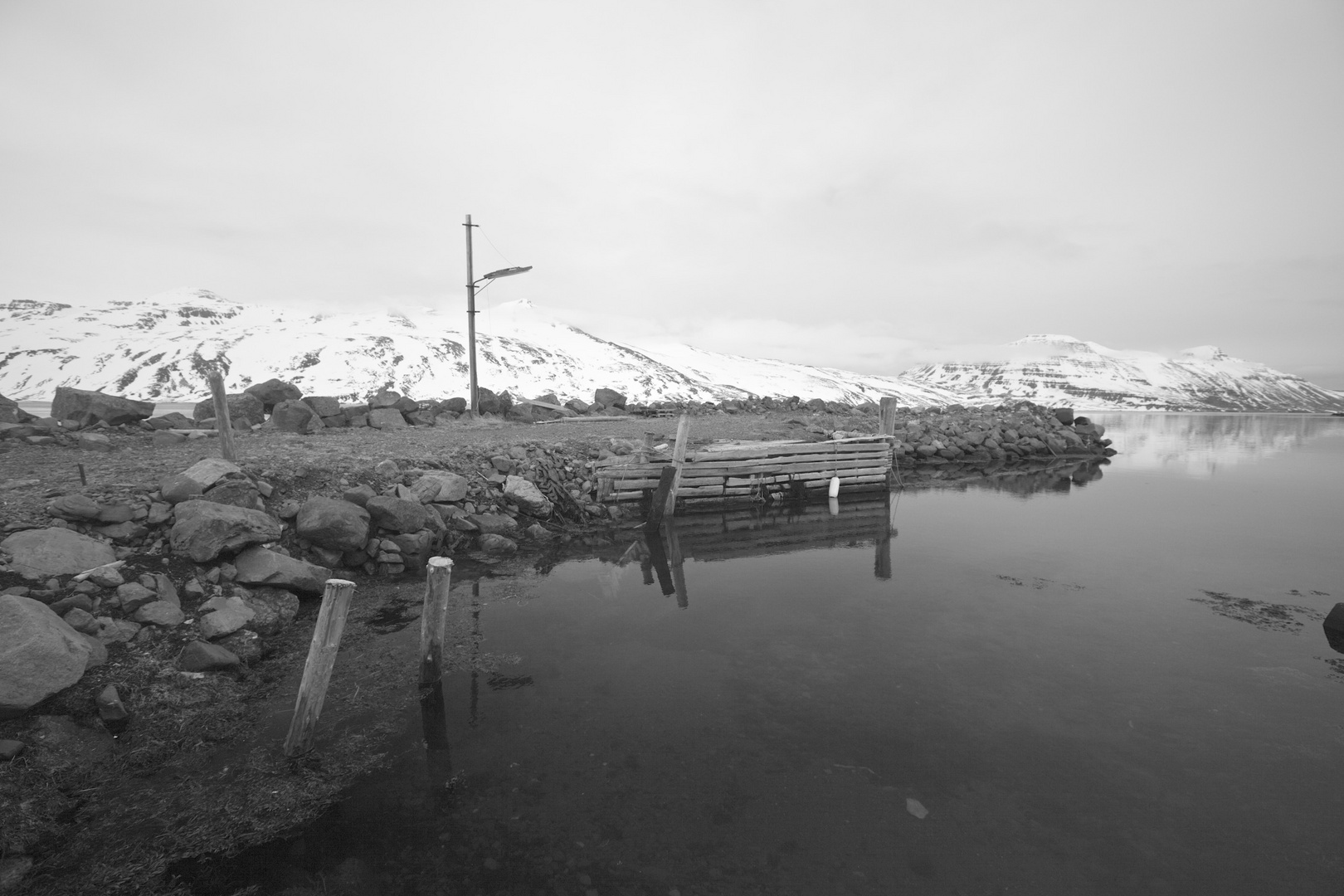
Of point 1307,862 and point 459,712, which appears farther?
point 459,712

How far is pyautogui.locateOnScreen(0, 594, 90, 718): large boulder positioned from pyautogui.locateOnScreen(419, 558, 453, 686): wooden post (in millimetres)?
3411

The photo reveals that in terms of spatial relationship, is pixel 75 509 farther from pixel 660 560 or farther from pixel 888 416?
pixel 888 416

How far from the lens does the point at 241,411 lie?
20031 millimetres

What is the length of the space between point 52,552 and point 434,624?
5.08 meters

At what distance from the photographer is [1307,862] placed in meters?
5.16

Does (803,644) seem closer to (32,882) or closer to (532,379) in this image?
(32,882)

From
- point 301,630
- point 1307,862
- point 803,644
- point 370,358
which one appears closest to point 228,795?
point 301,630

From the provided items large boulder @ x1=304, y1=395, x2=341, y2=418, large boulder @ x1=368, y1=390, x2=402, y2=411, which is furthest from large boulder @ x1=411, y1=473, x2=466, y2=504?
large boulder @ x1=368, y1=390, x2=402, y2=411

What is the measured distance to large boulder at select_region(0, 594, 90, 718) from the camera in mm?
5531

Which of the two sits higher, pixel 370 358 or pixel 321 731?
pixel 370 358

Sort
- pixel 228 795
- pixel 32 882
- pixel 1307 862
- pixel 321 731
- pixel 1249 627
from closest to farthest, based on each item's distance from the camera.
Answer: pixel 32 882, pixel 1307 862, pixel 228 795, pixel 321 731, pixel 1249 627

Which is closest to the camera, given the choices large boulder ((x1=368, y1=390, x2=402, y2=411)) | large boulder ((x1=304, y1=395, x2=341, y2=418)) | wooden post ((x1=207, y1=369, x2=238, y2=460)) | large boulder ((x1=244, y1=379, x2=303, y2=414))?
wooden post ((x1=207, y1=369, x2=238, y2=460))

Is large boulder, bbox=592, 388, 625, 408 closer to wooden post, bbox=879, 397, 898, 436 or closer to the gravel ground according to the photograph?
the gravel ground

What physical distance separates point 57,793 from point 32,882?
0.97 m
